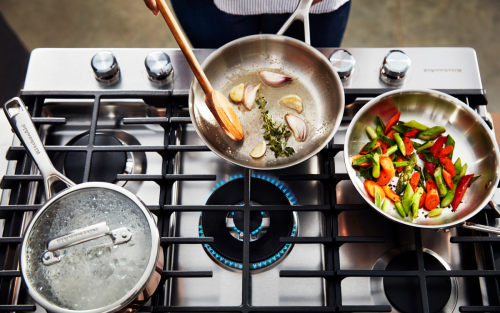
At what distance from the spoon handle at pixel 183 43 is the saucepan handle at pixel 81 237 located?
247 mm

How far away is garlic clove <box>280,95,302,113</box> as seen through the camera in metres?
0.56

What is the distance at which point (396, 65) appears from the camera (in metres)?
0.59

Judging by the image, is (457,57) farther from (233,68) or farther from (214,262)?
(214,262)

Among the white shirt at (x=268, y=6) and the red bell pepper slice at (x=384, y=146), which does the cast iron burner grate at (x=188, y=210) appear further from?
the white shirt at (x=268, y=6)

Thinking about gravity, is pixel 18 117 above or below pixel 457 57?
below

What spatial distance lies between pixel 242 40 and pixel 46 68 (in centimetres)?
37

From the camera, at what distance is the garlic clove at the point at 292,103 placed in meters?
0.56

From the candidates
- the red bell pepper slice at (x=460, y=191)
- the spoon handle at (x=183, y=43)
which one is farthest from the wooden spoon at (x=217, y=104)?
the red bell pepper slice at (x=460, y=191)

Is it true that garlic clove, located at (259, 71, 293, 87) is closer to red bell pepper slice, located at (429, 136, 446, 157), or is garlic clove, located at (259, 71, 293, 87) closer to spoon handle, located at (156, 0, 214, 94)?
spoon handle, located at (156, 0, 214, 94)

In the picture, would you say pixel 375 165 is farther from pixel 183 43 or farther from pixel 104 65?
pixel 104 65

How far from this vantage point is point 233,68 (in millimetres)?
592

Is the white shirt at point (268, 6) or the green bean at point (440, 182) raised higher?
the white shirt at point (268, 6)

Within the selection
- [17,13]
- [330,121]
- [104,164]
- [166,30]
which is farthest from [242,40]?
[17,13]

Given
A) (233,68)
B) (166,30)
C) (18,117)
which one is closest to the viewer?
(18,117)
